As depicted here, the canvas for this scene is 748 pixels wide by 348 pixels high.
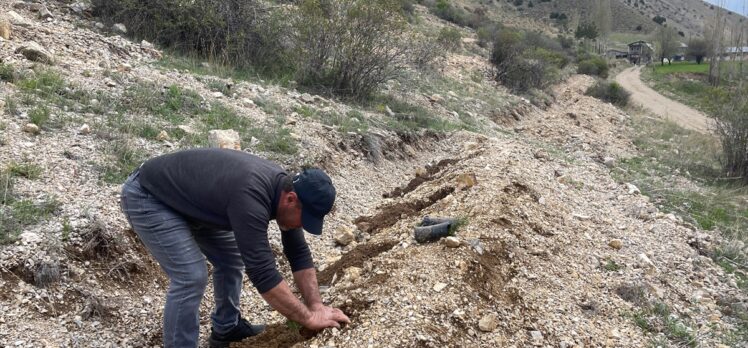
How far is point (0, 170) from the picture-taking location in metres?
4.10

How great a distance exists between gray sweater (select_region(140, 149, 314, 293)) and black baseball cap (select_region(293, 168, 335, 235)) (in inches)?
4.7

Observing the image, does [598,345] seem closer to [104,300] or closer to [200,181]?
[200,181]

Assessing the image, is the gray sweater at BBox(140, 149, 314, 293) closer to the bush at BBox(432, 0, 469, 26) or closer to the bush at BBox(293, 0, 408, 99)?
the bush at BBox(293, 0, 408, 99)

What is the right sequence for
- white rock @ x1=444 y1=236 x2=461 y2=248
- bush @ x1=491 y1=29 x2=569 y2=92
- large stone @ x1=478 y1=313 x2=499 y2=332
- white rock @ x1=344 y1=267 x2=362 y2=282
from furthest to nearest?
bush @ x1=491 y1=29 x2=569 y2=92 < white rock @ x1=444 y1=236 x2=461 y2=248 < white rock @ x1=344 y1=267 x2=362 y2=282 < large stone @ x1=478 y1=313 x2=499 y2=332

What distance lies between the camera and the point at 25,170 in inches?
167

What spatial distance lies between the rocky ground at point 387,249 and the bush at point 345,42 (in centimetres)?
172

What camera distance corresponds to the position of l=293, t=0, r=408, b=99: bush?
998 cm

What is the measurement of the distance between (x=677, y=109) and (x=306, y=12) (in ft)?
74.4

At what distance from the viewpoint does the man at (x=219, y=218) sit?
258 cm

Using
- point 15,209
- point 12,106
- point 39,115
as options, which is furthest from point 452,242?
point 12,106

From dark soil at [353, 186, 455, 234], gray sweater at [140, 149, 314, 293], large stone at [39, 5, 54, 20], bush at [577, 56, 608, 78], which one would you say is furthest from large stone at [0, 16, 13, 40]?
bush at [577, 56, 608, 78]

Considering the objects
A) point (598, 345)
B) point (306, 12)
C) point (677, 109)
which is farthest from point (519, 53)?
point (598, 345)

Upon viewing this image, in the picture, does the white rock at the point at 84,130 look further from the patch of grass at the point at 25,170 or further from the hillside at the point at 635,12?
the hillside at the point at 635,12

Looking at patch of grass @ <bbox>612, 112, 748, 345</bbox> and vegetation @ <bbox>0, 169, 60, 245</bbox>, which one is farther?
patch of grass @ <bbox>612, 112, 748, 345</bbox>
